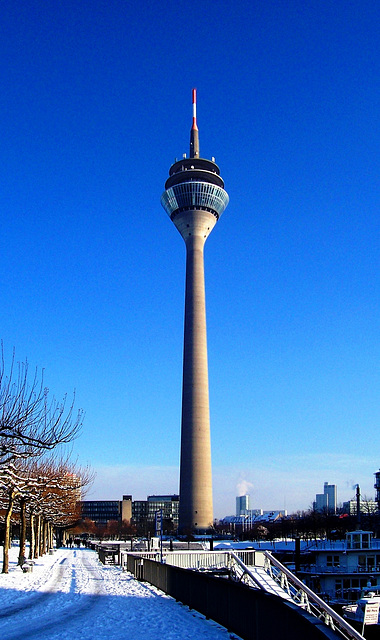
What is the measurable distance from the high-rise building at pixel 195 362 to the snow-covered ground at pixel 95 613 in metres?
95.8

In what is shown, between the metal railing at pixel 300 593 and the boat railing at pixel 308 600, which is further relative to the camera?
the metal railing at pixel 300 593

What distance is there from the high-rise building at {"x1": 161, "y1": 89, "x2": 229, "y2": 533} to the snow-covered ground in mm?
95806

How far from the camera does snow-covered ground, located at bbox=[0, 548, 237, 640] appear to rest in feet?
51.4

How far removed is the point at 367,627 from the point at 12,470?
2322cm

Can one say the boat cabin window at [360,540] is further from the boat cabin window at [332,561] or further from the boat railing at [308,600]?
the boat railing at [308,600]

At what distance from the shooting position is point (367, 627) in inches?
1465

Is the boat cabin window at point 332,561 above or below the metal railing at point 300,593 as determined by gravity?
below

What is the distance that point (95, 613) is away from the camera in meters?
19.5

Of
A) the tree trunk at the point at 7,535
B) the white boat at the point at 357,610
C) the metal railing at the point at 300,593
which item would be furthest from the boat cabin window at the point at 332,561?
the metal railing at the point at 300,593

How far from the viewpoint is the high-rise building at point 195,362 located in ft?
412

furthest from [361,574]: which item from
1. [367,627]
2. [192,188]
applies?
[192,188]

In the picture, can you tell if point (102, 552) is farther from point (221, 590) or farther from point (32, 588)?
point (221, 590)

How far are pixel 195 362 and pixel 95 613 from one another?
109m

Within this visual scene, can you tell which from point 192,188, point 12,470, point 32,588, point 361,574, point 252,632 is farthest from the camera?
point 192,188
